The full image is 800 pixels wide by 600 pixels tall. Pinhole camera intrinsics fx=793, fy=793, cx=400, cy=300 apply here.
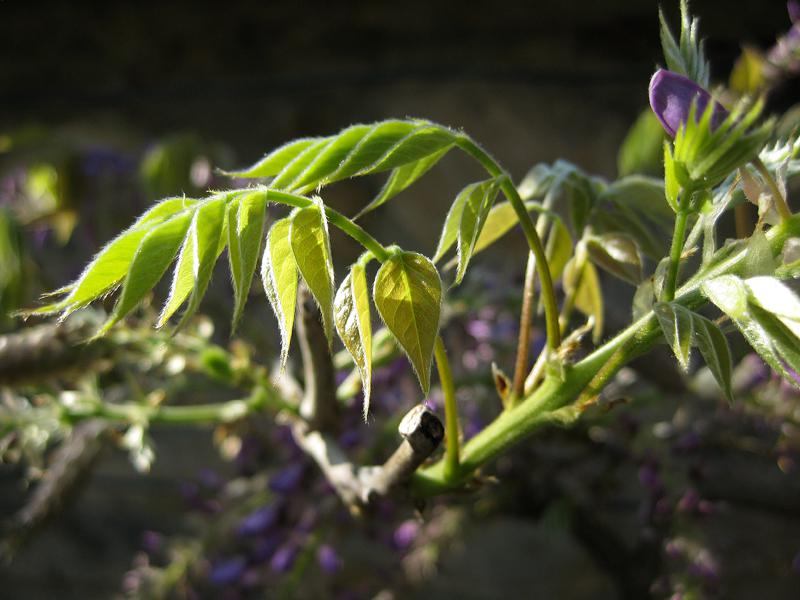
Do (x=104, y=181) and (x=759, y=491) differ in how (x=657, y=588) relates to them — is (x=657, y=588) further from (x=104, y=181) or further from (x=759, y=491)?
(x=104, y=181)

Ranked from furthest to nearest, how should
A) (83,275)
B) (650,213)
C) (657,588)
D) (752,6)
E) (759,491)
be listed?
(752,6) < (759,491) < (657,588) < (650,213) < (83,275)

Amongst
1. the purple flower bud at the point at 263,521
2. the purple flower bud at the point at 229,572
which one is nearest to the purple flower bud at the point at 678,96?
the purple flower bud at the point at 263,521

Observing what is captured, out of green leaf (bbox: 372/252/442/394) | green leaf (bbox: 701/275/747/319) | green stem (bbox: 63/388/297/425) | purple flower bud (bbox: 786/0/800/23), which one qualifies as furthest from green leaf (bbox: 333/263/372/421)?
purple flower bud (bbox: 786/0/800/23)

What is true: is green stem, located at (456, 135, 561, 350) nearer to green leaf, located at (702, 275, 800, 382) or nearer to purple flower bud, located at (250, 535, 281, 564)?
green leaf, located at (702, 275, 800, 382)

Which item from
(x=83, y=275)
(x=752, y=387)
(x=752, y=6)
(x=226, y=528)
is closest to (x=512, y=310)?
(x=752, y=387)

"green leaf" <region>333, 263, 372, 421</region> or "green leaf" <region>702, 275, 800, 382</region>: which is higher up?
"green leaf" <region>702, 275, 800, 382</region>

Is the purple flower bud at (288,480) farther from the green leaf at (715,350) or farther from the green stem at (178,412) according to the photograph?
the green leaf at (715,350)
